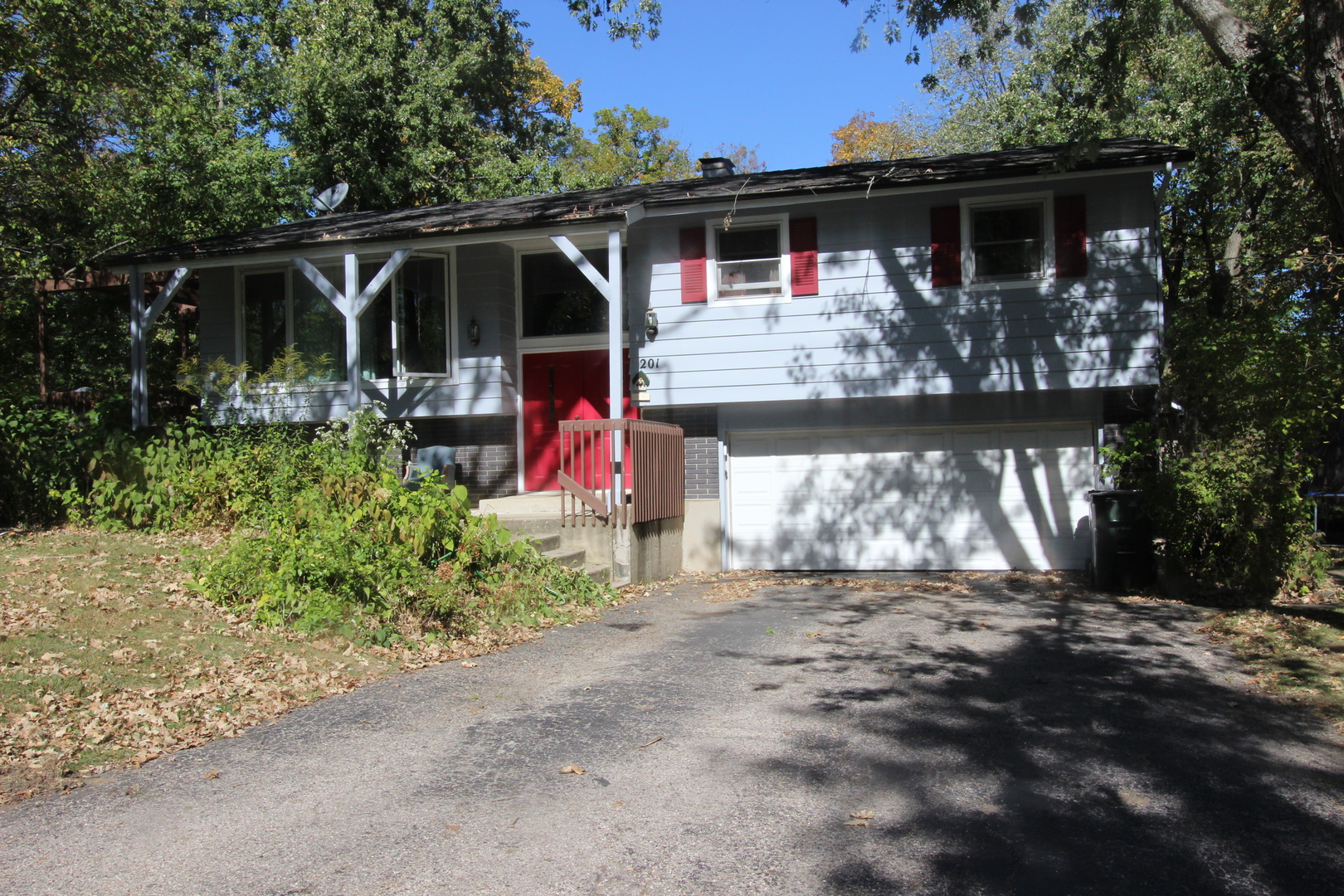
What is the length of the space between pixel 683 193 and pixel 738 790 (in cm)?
994

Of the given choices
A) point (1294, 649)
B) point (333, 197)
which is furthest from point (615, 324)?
point (1294, 649)

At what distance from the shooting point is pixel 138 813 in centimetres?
423

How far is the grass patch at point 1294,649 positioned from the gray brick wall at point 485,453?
908cm

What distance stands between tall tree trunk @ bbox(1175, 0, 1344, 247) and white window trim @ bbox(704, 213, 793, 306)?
19.8 ft

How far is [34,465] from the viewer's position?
1031cm

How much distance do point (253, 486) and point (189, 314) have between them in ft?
27.8

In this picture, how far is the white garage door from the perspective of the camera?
12656 millimetres

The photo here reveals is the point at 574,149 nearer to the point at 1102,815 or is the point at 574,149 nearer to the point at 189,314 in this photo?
the point at 189,314

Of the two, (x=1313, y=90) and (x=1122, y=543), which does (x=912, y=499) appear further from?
(x=1313, y=90)

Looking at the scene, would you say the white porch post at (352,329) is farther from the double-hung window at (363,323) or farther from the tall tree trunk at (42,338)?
the tall tree trunk at (42,338)

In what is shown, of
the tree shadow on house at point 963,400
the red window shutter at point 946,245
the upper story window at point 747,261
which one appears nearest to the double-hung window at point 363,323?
the upper story window at point 747,261

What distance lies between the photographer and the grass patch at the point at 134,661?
16.6 ft

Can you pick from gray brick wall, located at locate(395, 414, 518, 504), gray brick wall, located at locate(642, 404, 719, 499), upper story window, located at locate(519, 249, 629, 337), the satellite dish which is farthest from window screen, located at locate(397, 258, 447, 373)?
gray brick wall, located at locate(642, 404, 719, 499)

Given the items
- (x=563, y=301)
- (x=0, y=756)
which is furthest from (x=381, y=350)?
(x=0, y=756)
